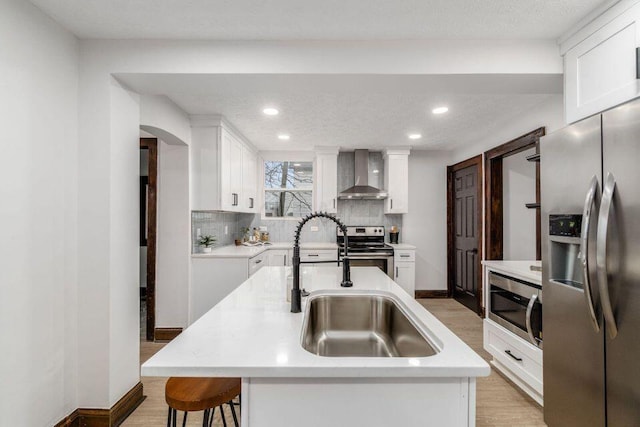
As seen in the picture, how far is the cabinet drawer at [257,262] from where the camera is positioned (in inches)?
136

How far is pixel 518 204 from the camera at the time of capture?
153 inches

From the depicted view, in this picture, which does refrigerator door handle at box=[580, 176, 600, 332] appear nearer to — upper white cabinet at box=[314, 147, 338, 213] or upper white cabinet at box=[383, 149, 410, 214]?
upper white cabinet at box=[383, 149, 410, 214]

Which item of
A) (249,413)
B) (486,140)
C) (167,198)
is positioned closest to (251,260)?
(167,198)

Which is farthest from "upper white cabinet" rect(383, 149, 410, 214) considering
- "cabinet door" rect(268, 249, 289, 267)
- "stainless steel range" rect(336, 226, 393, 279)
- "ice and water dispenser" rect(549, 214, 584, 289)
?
"ice and water dispenser" rect(549, 214, 584, 289)

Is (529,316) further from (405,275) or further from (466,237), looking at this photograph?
(466,237)

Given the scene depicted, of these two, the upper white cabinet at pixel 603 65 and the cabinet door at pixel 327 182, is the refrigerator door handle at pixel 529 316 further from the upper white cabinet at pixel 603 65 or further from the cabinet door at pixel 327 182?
the cabinet door at pixel 327 182

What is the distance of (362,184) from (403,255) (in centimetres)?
124

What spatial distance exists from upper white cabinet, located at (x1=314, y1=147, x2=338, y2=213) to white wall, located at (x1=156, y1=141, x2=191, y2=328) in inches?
79.7

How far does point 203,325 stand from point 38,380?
1.15 m

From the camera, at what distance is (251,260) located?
11.4 ft

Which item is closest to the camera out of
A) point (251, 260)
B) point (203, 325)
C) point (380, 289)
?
point (203, 325)

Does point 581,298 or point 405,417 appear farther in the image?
point 581,298

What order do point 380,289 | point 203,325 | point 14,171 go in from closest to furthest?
point 203,325
point 14,171
point 380,289

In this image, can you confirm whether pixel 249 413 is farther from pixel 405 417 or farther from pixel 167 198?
pixel 167 198
